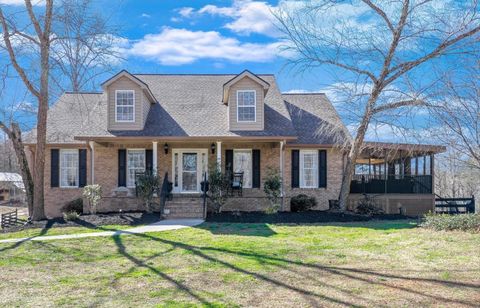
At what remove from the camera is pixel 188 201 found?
16.2 metres

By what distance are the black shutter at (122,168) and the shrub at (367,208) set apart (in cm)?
974

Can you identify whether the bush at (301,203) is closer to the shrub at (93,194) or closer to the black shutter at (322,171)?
the black shutter at (322,171)

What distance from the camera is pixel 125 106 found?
1722 centimetres

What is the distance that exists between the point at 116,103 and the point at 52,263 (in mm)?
10163

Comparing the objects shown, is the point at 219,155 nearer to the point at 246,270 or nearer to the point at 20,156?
the point at 20,156

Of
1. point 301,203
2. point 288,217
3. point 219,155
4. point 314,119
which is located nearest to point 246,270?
point 288,217

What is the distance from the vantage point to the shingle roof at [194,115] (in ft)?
55.6

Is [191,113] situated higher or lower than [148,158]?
higher

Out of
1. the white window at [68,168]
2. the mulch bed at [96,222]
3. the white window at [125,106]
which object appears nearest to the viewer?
the mulch bed at [96,222]

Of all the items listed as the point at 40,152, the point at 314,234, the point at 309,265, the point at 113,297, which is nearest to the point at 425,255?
the point at 309,265

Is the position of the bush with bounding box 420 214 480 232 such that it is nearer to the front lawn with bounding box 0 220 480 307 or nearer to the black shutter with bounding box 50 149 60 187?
the front lawn with bounding box 0 220 480 307

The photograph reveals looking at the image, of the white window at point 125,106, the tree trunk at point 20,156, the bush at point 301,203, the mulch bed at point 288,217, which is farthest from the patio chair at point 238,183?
the tree trunk at point 20,156

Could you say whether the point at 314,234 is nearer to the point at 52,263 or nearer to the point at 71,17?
the point at 52,263

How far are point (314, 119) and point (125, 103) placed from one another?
8.58 m
